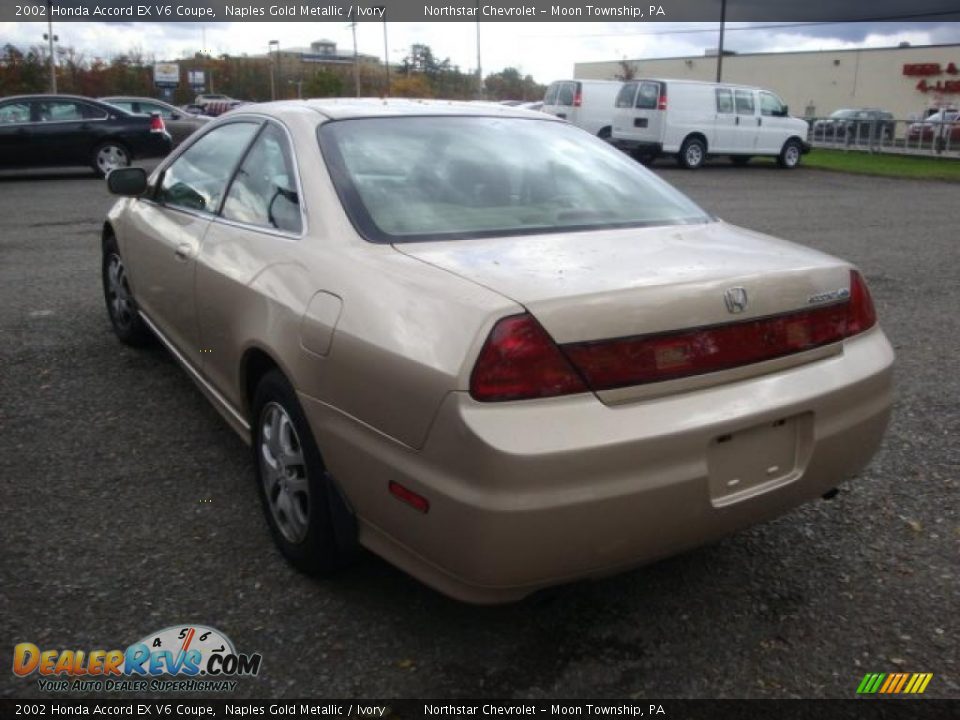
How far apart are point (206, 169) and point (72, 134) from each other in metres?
13.1

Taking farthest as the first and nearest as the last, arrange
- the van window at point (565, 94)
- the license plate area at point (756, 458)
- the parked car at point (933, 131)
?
the parked car at point (933, 131)
the van window at point (565, 94)
the license plate area at point (756, 458)

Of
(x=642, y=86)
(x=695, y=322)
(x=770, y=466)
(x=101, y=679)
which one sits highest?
(x=642, y=86)

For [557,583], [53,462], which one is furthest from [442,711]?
[53,462]

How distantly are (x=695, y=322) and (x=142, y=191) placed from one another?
126 inches

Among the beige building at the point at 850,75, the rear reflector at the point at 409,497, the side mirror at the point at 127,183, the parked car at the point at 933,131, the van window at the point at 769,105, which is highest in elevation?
the beige building at the point at 850,75

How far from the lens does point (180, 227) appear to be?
378 cm

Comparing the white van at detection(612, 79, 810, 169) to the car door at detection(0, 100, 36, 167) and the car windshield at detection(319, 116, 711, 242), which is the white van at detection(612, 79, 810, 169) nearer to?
the car door at detection(0, 100, 36, 167)

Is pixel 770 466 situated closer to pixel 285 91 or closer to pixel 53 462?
pixel 53 462

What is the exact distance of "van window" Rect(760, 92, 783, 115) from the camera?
2205 centimetres

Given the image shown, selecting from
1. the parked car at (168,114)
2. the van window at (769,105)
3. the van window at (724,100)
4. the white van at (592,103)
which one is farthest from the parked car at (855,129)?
the parked car at (168,114)

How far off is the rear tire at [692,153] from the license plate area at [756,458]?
1988cm

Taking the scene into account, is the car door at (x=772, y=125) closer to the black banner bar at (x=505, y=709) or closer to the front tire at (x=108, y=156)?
the front tire at (x=108, y=156)

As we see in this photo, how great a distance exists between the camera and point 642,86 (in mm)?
21109

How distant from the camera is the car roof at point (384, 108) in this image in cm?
324
